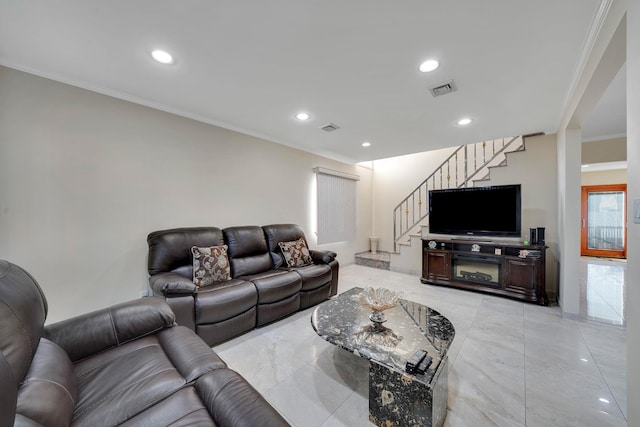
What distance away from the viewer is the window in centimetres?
476

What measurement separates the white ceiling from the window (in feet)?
6.39

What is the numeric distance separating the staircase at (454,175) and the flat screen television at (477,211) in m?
0.51

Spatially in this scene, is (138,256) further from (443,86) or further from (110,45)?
(443,86)

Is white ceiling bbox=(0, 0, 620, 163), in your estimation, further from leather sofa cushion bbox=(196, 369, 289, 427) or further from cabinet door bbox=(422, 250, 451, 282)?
cabinet door bbox=(422, 250, 451, 282)

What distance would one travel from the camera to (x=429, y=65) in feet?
6.51

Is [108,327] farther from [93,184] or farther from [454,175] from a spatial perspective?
[454,175]

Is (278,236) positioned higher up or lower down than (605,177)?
lower down

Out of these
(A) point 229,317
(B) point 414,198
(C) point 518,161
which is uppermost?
(C) point 518,161

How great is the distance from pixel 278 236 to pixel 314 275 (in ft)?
2.93

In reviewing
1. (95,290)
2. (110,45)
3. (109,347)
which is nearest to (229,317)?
(109,347)

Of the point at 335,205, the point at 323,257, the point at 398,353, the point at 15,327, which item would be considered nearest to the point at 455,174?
the point at 335,205

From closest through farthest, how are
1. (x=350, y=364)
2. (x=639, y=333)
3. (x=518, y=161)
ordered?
(x=639, y=333) < (x=350, y=364) < (x=518, y=161)

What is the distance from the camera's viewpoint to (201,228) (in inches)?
115

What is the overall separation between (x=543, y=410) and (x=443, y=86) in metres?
2.61
